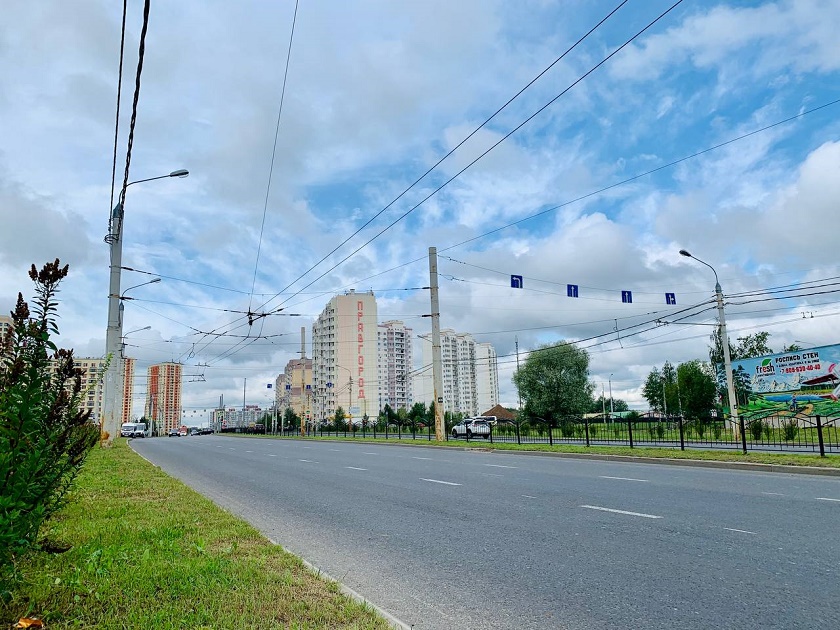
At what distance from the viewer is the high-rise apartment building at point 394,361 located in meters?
147

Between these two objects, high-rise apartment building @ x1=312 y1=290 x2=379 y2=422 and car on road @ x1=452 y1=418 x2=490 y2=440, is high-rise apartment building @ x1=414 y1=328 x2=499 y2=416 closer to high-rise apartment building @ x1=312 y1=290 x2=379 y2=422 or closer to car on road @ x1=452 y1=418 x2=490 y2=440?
high-rise apartment building @ x1=312 y1=290 x2=379 y2=422

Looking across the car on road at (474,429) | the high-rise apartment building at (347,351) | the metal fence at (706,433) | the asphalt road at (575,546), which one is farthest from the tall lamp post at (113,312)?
the high-rise apartment building at (347,351)

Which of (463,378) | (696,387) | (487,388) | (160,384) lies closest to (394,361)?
(463,378)

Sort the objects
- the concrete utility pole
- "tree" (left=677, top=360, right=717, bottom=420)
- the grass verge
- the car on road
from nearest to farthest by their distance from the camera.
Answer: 1. the grass verge
2. the concrete utility pole
3. the car on road
4. "tree" (left=677, top=360, right=717, bottom=420)

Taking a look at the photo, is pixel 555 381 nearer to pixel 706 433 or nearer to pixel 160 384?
pixel 706 433

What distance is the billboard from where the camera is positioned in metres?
37.1

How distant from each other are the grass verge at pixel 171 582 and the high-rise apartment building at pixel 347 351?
116 metres

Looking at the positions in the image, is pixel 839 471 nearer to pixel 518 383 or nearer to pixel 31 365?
pixel 31 365

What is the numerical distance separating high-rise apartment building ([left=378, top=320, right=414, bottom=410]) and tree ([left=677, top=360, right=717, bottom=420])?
235 feet

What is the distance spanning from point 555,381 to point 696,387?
22.3 metres

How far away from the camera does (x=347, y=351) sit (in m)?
128

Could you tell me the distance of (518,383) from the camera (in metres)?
73.3

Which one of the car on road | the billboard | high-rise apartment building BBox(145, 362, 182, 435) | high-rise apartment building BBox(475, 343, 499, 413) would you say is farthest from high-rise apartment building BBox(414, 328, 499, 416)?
the billboard

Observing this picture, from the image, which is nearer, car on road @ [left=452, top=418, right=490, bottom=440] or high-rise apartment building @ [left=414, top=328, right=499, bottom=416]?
car on road @ [left=452, top=418, right=490, bottom=440]
